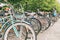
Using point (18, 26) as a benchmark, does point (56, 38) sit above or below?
below

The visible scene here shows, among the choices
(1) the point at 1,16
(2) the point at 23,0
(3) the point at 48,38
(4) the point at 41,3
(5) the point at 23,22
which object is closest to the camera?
(5) the point at 23,22

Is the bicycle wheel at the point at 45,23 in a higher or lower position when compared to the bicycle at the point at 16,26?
lower

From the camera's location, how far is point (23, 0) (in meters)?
12.8

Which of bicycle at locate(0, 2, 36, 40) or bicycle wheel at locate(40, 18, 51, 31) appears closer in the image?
bicycle at locate(0, 2, 36, 40)

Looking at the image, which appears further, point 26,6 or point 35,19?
point 26,6

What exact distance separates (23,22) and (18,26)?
0.24 meters

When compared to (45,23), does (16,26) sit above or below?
above

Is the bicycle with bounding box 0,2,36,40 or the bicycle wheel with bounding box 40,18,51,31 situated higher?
the bicycle with bounding box 0,2,36,40

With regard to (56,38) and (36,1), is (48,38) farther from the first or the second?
(36,1)

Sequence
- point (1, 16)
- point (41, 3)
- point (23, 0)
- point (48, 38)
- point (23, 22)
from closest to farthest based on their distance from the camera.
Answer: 1. point (23, 22)
2. point (1, 16)
3. point (48, 38)
4. point (23, 0)
5. point (41, 3)

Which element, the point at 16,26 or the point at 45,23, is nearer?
the point at 16,26

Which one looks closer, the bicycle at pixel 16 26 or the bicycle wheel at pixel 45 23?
the bicycle at pixel 16 26

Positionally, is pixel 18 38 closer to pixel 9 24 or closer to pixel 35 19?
pixel 9 24

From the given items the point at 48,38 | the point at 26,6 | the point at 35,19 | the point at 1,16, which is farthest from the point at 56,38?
the point at 26,6
